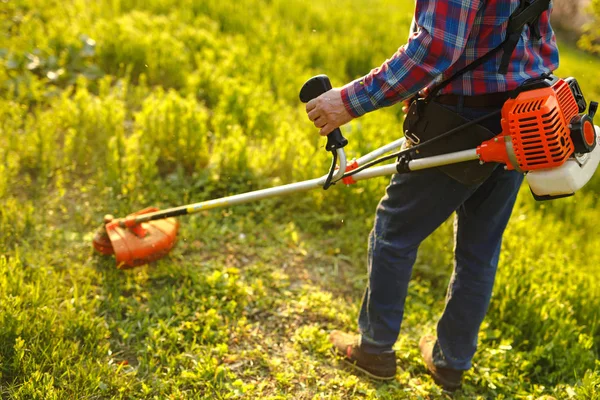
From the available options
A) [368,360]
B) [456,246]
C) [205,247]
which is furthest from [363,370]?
[205,247]

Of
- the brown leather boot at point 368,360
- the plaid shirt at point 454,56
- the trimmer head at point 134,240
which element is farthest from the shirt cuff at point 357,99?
the trimmer head at point 134,240

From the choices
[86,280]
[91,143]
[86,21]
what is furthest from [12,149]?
[86,21]

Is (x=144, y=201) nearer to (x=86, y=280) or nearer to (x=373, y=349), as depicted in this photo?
(x=86, y=280)

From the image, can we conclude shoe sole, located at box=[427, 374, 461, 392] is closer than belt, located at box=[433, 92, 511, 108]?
No

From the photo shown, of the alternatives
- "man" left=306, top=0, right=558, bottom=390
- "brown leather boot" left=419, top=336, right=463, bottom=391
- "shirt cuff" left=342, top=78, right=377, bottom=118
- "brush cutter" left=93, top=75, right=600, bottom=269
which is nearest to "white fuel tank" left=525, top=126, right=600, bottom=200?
"brush cutter" left=93, top=75, right=600, bottom=269

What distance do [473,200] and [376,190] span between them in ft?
5.26

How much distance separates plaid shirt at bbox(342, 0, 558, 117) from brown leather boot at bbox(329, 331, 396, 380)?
131cm

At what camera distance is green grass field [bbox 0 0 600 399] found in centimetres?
292

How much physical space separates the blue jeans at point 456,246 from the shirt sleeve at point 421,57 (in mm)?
337

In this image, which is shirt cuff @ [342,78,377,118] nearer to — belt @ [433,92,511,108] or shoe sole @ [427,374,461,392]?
belt @ [433,92,511,108]

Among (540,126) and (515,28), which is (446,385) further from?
(515,28)

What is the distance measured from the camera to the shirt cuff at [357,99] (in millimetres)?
2230

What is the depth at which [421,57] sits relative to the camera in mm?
2098

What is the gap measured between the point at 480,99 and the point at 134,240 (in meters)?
1.98
